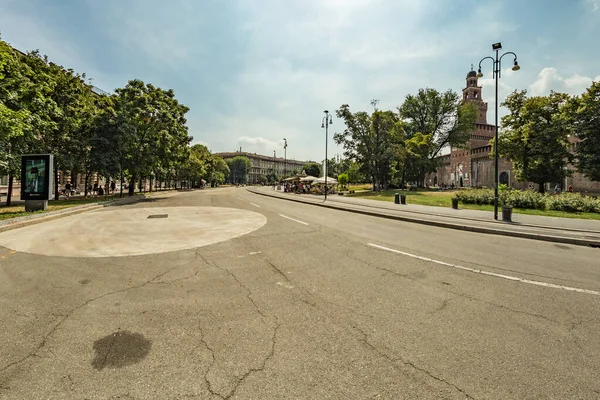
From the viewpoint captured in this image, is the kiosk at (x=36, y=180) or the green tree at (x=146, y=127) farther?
the green tree at (x=146, y=127)

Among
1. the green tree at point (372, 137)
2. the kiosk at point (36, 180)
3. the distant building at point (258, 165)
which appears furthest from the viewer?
the distant building at point (258, 165)

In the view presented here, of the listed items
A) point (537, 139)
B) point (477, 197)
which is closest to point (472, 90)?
point (537, 139)

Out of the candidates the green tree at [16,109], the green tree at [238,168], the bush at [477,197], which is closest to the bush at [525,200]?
the bush at [477,197]

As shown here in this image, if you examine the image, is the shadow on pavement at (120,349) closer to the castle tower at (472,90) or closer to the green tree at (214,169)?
the green tree at (214,169)

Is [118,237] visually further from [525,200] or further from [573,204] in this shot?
[573,204]

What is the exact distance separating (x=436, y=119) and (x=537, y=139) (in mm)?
29557

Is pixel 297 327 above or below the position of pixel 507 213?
below

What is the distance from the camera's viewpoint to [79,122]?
23.4 metres

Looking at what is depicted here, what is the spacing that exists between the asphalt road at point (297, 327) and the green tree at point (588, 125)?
31.3 m

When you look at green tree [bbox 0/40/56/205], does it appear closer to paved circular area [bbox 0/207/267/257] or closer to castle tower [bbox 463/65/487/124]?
paved circular area [bbox 0/207/267/257]

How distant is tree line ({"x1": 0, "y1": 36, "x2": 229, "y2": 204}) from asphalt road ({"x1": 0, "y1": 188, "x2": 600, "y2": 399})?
13.9m

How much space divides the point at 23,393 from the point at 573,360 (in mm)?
5166

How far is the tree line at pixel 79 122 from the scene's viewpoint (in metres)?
15.3

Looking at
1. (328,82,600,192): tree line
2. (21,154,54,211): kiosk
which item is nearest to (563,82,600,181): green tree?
(328,82,600,192): tree line
